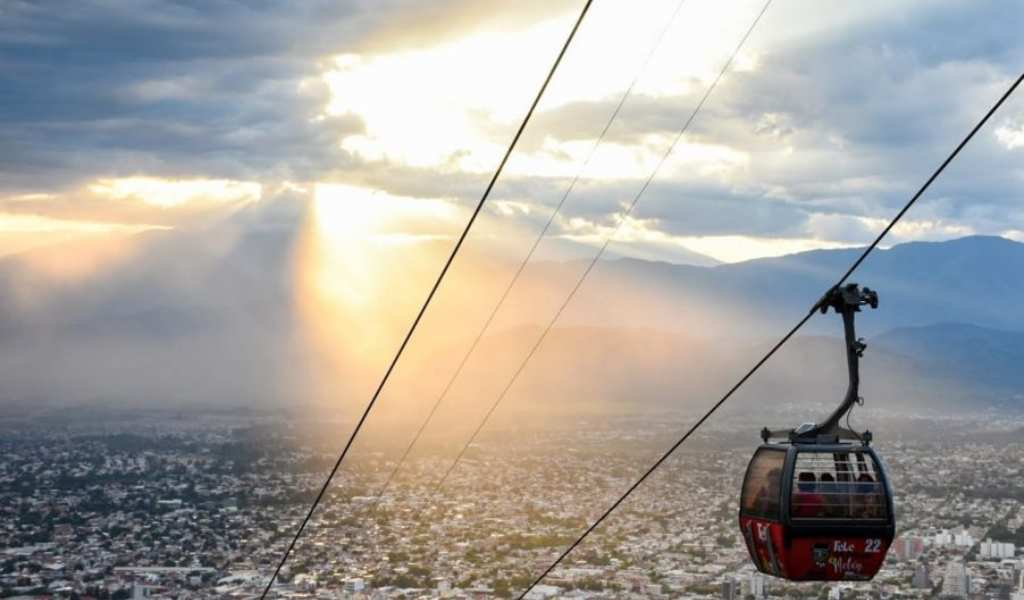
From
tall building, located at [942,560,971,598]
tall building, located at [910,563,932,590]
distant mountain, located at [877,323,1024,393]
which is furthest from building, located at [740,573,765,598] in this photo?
distant mountain, located at [877,323,1024,393]

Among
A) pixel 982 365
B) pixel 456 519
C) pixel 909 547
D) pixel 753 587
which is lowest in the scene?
pixel 753 587

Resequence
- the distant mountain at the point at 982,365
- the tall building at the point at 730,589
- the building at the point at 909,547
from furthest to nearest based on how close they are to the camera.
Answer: the distant mountain at the point at 982,365 → the building at the point at 909,547 → the tall building at the point at 730,589

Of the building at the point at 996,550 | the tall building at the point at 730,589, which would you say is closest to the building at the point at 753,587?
the tall building at the point at 730,589

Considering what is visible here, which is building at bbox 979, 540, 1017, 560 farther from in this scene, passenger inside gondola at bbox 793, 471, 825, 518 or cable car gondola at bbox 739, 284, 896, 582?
passenger inside gondola at bbox 793, 471, 825, 518

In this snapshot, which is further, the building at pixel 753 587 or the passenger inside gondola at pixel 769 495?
the building at pixel 753 587

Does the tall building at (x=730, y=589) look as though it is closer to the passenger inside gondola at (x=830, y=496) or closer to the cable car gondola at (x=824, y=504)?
the cable car gondola at (x=824, y=504)

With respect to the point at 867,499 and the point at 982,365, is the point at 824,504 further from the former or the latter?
the point at 982,365

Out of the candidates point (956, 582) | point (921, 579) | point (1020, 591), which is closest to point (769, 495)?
point (1020, 591)
